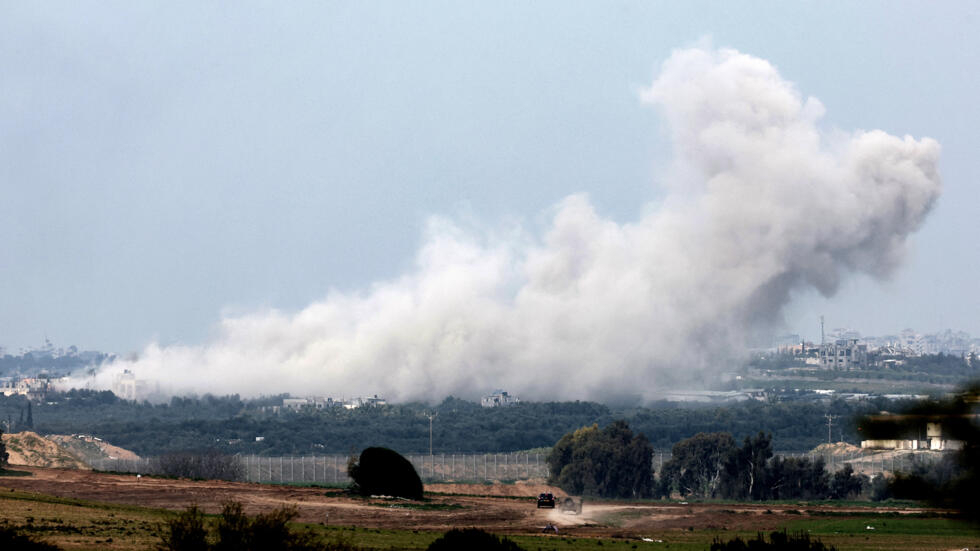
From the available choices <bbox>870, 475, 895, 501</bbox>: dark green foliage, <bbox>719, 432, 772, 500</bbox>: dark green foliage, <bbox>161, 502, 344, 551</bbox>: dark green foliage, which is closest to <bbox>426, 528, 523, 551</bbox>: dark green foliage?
<bbox>161, 502, 344, 551</bbox>: dark green foliage

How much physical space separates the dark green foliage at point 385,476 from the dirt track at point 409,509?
1.55 meters

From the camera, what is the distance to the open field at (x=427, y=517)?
159 ft

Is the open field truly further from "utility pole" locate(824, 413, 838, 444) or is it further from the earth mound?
"utility pole" locate(824, 413, 838, 444)

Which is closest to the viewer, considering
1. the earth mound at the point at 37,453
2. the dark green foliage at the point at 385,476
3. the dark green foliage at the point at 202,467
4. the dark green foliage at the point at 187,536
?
the dark green foliage at the point at 187,536

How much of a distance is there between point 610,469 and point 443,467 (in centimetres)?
2393

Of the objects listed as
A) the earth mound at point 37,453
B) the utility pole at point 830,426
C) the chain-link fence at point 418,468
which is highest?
the utility pole at point 830,426

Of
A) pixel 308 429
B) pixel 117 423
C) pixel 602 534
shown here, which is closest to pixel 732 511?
pixel 602 534

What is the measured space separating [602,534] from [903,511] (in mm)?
23344

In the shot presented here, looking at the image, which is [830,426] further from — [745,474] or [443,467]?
[745,474]

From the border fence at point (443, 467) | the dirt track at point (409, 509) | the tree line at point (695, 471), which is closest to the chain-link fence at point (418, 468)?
the border fence at point (443, 467)

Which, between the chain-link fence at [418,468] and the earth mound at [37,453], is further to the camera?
the chain-link fence at [418,468]

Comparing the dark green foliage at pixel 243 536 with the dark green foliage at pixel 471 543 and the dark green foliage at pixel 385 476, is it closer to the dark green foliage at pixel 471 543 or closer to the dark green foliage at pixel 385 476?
the dark green foliage at pixel 471 543

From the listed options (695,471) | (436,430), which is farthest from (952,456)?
(436,430)

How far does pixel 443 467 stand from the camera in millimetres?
130250
